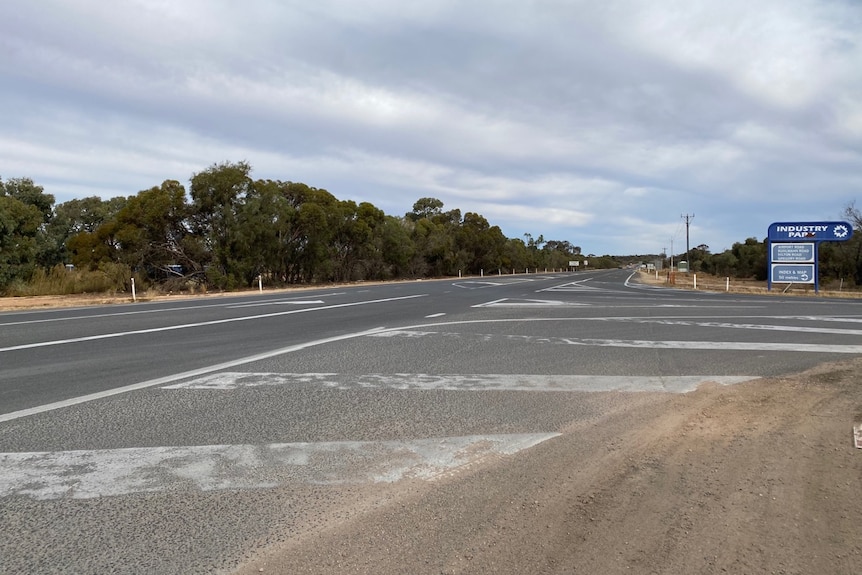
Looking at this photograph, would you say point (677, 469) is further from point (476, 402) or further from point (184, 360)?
point (184, 360)

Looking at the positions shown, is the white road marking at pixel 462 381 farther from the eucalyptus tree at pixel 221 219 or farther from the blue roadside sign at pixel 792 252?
the blue roadside sign at pixel 792 252

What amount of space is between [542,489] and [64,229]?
164ft

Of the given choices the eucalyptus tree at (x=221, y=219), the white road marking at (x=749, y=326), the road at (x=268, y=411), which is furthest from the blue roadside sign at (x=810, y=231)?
the eucalyptus tree at (x=221, y=219)

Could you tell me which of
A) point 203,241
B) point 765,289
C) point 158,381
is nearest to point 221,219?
point 203,241

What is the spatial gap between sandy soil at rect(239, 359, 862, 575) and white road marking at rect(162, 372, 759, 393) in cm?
179

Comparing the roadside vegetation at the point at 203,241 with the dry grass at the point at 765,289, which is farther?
the dry grass at the point at 765,289

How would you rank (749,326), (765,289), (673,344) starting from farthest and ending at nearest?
1. (765,289)
2. (749,326)
3. (673,344)

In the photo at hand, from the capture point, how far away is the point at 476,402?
640 cm

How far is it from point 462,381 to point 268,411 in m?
2.60

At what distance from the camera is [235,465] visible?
14.5ft

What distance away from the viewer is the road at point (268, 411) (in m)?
3.48

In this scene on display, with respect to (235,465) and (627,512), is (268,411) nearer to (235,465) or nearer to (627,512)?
(235,465)

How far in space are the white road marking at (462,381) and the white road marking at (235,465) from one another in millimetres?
2103

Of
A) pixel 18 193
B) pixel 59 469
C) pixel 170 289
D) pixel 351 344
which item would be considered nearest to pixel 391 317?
pixel 351 344
